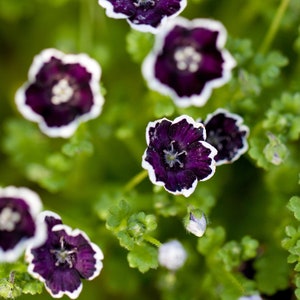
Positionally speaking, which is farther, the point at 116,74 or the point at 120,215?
the point at 116,74

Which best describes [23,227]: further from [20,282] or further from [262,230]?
[262,230]

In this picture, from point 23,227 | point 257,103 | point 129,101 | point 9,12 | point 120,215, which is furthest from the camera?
point 9,12

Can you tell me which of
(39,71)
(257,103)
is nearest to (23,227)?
(39,71)

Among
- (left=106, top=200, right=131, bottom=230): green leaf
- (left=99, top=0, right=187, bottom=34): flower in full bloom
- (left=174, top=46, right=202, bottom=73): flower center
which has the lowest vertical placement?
(left=106, top=200, right=131, bottom=230): green leaf

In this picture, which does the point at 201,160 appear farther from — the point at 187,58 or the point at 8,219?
the point at 8,219

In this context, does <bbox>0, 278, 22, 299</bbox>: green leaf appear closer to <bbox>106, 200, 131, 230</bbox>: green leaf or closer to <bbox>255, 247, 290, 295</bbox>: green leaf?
<bbox>106, 200, 131, 230</bbox>: green leaf

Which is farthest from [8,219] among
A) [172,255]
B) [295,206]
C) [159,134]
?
[295,206]

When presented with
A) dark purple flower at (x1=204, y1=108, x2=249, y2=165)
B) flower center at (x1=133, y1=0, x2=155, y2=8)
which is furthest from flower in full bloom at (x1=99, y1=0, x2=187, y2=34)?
dark purple flower at (x1=204, y1=108, x2=249, y2=165)
